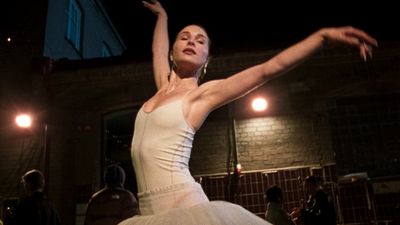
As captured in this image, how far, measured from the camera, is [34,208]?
5707 mm

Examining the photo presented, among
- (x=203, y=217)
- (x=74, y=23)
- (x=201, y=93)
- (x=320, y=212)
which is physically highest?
(x=74, y=23)

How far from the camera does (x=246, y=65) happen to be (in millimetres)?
9531

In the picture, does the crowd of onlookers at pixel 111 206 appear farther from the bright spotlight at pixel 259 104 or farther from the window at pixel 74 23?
the window at pixel 74 23

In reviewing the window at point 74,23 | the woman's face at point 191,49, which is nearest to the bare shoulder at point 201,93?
the woman's face at point 191,49

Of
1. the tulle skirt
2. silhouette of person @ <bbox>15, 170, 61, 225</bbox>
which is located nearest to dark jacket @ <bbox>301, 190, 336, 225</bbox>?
silhouette of person @ <bbox>15, 170, 61, 225</bbox>

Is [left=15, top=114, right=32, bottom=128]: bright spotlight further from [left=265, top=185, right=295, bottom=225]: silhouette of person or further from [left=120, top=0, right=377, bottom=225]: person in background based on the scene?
[left=120, top=0, right=377, bottom=225]: person in background

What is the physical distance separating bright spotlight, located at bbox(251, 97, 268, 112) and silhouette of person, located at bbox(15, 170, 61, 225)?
16.5 feet

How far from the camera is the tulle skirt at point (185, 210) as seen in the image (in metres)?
1.72

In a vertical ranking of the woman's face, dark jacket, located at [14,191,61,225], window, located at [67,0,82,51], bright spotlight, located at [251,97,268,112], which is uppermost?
window, located at [67,0,82,51]

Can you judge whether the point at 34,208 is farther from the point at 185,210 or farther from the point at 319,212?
the point at 185,210

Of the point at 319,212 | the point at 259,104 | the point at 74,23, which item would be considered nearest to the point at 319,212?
the point at 319,212

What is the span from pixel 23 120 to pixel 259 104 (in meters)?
5.41

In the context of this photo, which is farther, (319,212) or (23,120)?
(23,120)

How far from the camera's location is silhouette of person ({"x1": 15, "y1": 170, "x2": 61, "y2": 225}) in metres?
5.64
